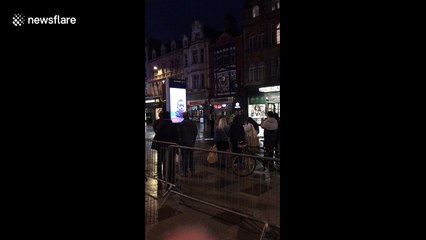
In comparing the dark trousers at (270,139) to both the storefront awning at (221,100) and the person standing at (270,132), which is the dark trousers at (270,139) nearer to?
the person standing at (270,132)

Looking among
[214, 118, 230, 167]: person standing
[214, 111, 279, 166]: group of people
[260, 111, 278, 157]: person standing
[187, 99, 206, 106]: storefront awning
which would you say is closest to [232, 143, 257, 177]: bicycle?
[214, 111, 279, 166]: group of people

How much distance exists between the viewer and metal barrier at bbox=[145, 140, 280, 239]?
5.13 metres

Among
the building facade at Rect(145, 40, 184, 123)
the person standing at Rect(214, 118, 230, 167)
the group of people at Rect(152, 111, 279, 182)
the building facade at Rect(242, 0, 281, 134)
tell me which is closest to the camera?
the group of people at Rect(152, 111, 279, 182)

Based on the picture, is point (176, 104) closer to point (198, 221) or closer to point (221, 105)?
point (198, 221)

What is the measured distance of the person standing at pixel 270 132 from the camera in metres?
9.08

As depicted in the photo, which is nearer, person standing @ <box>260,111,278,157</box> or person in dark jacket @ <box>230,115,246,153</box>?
person in dark jacket @ <box>230,115,246,153</box>

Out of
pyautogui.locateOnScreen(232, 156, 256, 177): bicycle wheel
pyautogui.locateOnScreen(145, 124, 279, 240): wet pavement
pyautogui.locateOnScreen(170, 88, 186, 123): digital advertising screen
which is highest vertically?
pyautogui.locateOnScreen(170, 88, 186, 123): digital advertising screen

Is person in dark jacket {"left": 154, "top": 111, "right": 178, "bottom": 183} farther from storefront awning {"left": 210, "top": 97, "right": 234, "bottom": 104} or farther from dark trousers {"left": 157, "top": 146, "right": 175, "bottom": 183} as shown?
storefront awning {"left": 210, "top": 97, "right": 234, "bottom": 104}

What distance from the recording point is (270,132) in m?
9.17

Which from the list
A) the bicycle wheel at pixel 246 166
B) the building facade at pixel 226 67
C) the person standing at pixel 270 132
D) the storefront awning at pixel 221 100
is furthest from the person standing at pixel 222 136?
the storefront awning at pixel 221 100

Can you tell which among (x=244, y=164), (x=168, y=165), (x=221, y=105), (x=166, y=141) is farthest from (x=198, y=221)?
(x=221, y=105)

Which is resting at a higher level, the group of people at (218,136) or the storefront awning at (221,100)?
the storefront awning at (221,100)
